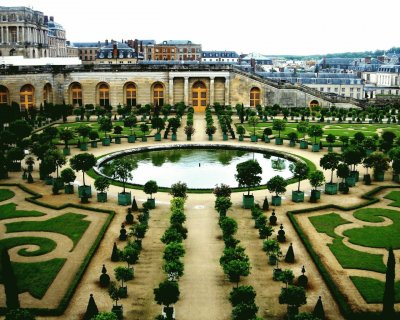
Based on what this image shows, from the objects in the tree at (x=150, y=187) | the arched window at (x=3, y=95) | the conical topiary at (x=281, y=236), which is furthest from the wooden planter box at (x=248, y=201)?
the arched window at (x=3, y=95)

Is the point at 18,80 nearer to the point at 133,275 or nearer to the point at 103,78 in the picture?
the point at 103,78

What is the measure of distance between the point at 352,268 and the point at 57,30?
135 metres

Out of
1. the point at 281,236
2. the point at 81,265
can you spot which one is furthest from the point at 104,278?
the point at 281,236

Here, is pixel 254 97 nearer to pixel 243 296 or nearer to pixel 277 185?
pixel 277 185

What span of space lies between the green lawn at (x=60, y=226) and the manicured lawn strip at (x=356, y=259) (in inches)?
523

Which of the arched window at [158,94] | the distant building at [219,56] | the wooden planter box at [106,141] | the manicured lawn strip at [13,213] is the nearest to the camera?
the manicured lawn strip at [13,213]

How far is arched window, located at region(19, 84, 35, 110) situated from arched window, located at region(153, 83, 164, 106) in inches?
699

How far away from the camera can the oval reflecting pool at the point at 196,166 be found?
3766 cm

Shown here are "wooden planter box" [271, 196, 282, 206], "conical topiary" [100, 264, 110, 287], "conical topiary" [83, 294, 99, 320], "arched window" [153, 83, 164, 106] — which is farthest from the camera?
"arched window" [153, 83, 164, 106]

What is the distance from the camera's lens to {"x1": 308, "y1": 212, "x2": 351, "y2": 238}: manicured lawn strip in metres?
27.0

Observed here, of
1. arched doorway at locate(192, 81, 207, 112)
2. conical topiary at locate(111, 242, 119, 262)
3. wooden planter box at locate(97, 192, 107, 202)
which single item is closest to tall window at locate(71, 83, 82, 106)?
arched doorway at locate(192, 81, 207, 112)

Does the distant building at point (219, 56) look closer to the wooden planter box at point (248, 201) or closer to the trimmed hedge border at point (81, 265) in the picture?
the trimmed hedge border at point (81, 265)

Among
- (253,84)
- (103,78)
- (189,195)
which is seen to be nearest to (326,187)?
(189,195)

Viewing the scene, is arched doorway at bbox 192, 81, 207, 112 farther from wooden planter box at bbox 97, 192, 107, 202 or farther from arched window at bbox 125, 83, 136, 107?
wooden planter box at bbox 97, 192, 107, 202
